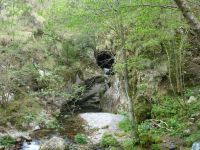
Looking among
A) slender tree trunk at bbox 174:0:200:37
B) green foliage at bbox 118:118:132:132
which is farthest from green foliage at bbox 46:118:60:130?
slender tree trunk at bbox 174:0:200:37

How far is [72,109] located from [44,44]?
21.1 ft

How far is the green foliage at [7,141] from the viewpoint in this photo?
617 inches

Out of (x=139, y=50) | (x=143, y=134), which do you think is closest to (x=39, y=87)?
(x=139, y=50)

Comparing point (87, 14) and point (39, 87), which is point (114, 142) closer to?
point (87, 14)

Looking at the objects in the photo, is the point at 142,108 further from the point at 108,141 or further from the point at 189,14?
the point at 189,14

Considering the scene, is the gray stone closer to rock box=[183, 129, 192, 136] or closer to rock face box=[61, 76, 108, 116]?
rock box=[183, 129, 192, 136]

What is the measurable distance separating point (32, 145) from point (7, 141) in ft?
3.79

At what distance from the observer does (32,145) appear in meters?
16.0

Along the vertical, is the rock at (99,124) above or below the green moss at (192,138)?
below

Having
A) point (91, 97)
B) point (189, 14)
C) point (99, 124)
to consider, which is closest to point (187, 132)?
point (189, 14)

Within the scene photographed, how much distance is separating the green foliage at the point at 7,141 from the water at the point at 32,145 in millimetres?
582

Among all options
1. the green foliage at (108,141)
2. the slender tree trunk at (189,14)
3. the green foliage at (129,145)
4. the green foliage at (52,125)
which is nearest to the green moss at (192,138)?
the green foliage at (129,145)

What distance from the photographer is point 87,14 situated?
10.4 m

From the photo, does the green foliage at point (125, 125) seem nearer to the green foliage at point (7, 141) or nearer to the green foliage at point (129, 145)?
the green foliage at point (129, 145)
